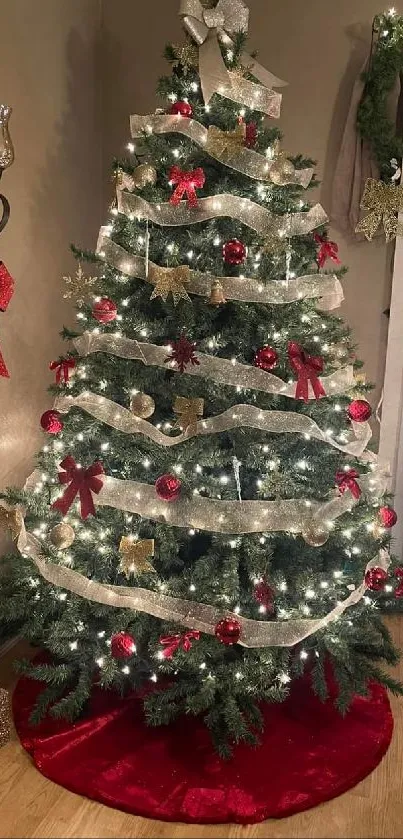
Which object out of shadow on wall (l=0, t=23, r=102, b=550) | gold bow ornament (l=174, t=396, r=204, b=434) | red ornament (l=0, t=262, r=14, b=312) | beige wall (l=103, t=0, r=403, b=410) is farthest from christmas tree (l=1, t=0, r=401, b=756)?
beige wall (l=103, t=0, r=403, b=410)

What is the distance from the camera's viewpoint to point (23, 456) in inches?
102

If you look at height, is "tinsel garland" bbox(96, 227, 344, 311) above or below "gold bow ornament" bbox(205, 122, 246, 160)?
below

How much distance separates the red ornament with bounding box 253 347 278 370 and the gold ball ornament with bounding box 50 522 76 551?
717 mm

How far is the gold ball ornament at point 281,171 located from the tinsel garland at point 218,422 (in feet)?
2.13

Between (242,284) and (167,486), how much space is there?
60cm

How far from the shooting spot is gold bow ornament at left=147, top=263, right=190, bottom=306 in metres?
1.87

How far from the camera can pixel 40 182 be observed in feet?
8.34

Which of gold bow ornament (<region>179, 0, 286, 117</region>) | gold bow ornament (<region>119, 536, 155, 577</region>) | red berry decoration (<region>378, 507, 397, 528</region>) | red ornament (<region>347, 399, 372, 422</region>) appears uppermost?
gold bow ornament (<region>179, 0, 286, 117</region>)

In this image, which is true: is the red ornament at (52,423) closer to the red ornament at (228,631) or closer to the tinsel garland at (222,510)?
the tinsel garland at (222,510)

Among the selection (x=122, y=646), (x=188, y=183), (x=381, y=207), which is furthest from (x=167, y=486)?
(x=381, y=207)

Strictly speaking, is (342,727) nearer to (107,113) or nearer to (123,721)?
(123,721)

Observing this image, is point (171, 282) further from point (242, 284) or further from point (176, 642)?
point (176, 642)

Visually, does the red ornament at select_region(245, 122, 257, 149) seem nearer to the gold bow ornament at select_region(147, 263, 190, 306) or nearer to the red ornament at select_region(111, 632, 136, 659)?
the gold bow ornament at select_region(147, 263, 190, 306)

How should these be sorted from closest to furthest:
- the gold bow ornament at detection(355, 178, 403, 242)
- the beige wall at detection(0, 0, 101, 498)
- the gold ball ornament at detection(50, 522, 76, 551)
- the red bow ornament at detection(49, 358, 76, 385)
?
the gold ball ornament at detection(50, 522, 76, 551)
the red bow ornament at detection(49, 358, 76, 385)
the beige wall at detection(0, 0, 101, 498)
the gold bow ornament at detection(355, 178, 403, 242)
